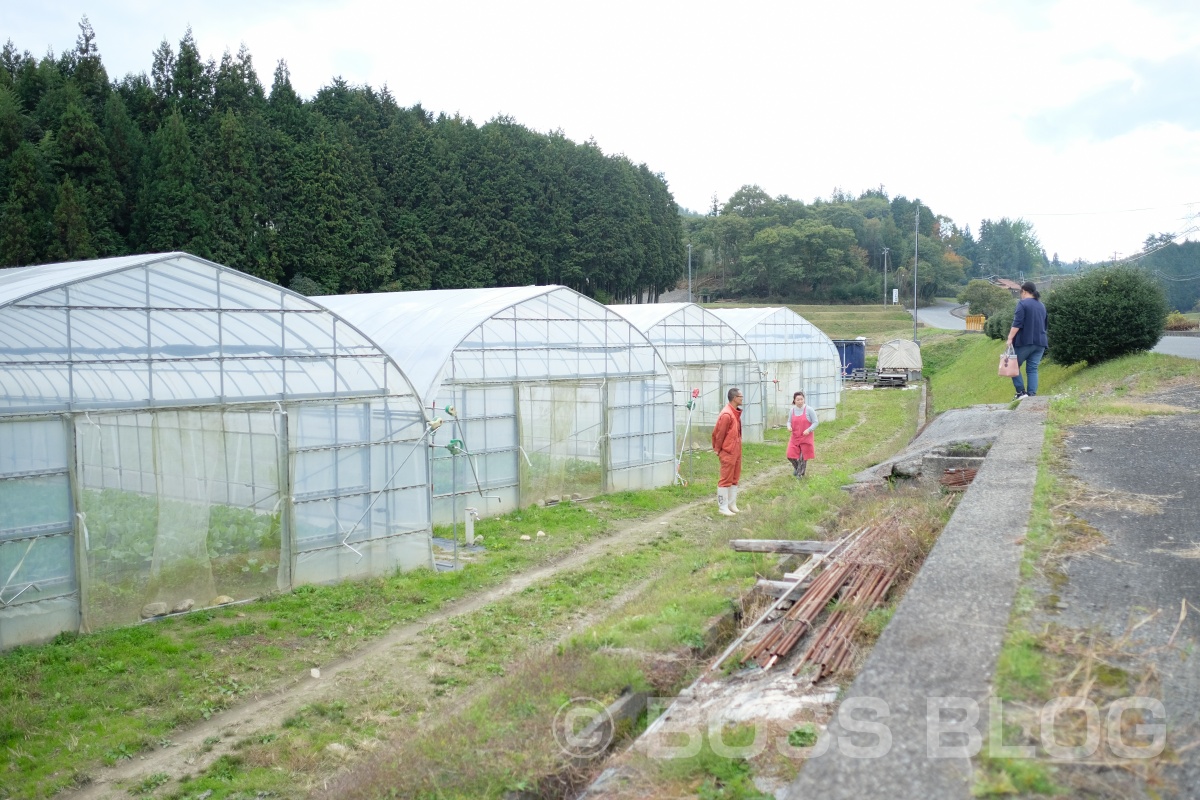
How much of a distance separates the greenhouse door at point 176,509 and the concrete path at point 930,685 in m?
7.97

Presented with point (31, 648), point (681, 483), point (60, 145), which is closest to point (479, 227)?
point (60, 145)

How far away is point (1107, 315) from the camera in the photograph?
2070 centimetres

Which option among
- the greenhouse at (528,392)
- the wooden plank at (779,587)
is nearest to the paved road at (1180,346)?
the greenhouse at (528,392)

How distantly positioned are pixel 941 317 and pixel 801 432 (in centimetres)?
6480

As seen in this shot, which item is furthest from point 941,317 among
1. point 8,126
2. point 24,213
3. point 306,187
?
point 8,126

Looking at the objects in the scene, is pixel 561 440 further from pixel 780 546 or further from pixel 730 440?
pixel 780 546

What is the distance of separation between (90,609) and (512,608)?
4.47m

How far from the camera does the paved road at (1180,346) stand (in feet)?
79.9

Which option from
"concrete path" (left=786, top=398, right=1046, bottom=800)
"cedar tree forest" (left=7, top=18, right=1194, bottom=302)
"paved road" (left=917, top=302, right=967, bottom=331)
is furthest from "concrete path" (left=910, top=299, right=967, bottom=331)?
"concrete path" (left=786, top=398, right=1046, bottom=800)

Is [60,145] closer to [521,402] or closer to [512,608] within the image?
[521,402]

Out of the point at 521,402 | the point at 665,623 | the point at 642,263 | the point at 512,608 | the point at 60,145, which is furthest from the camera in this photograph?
the point at 642,263

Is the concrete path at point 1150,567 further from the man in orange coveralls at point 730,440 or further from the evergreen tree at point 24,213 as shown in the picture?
the evergreen tree at point 24,213

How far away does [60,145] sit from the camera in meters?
37.1

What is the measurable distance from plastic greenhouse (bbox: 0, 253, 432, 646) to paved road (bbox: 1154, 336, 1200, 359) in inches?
817
